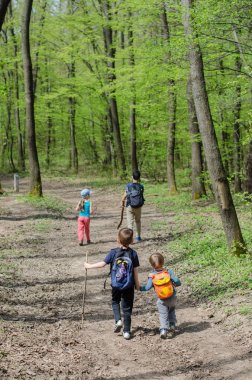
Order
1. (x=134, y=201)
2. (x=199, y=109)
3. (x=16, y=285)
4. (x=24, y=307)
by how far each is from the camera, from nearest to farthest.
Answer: (x=24, y=307)
(x=16, y=285)
(x=199, y=109)
(x=134, y=201)

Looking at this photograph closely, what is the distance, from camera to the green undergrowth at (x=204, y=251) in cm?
803

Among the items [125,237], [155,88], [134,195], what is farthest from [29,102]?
[125,237]

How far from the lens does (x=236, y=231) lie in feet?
30.7

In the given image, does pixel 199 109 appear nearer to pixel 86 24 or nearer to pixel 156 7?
pixel 156 7

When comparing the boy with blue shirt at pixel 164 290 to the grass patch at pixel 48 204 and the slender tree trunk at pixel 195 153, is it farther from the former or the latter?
the grass patch at pixel 48 204

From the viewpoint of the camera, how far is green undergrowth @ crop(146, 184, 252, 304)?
8.03 meters

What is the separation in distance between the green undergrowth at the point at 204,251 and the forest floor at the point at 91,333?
44 centimetres

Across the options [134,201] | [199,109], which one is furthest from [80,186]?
[199,109]

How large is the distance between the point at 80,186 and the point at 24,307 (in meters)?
21.3

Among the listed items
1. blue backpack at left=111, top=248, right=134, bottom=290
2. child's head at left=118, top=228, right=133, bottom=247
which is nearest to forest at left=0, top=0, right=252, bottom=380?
blue backpack at left=111, top=248, right=134, bottom=290

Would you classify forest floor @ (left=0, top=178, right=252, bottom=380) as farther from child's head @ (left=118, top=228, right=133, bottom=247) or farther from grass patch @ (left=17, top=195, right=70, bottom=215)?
grass patch @ (left=17, top=195, right=70, bottom=215)

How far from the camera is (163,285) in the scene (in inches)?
247

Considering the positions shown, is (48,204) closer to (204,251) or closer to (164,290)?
(204,251)

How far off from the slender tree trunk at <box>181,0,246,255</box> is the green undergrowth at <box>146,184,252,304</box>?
39 cm
